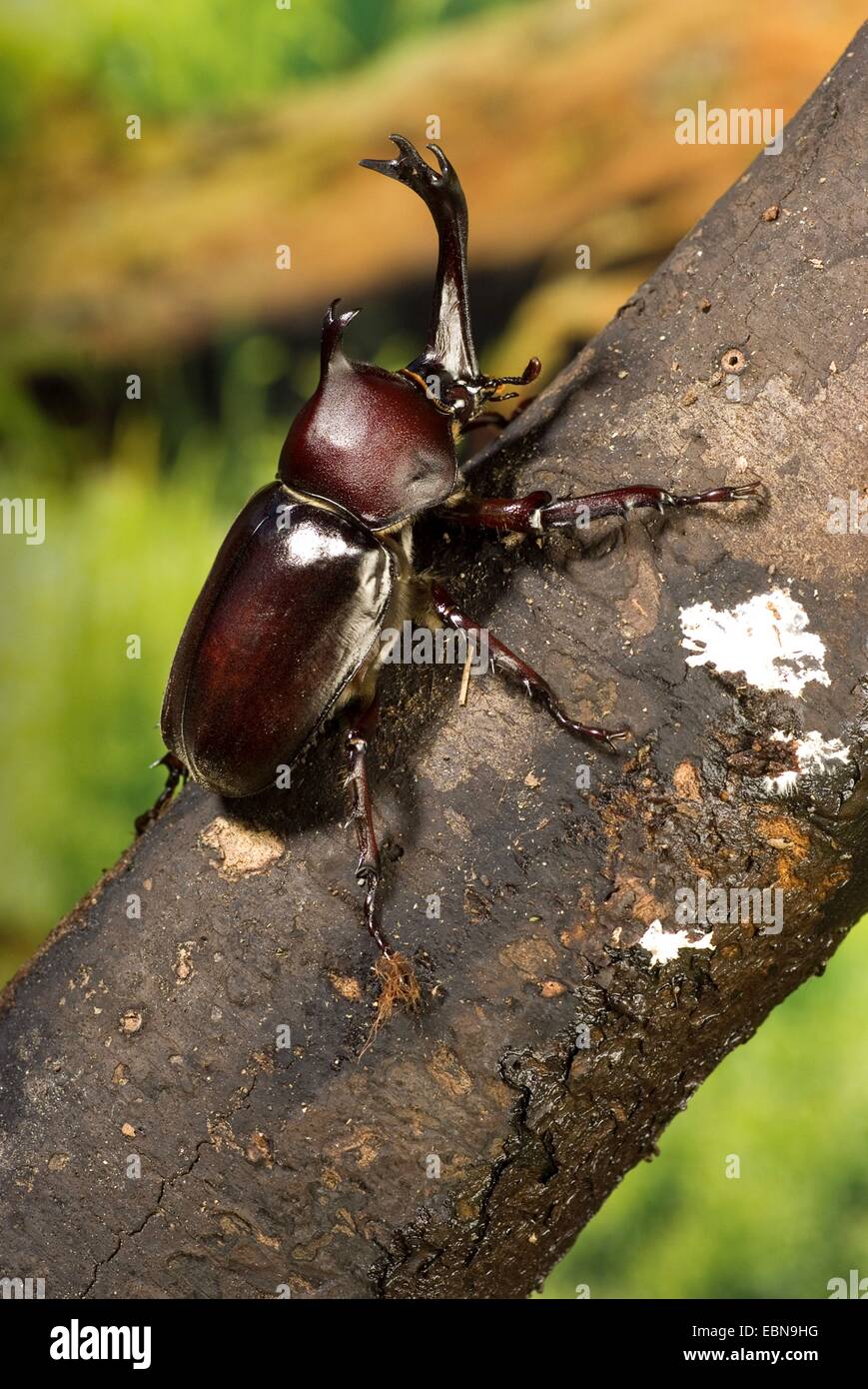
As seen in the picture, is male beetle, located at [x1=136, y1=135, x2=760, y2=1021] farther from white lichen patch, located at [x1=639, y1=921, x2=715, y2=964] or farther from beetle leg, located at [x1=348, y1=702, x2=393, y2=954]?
white lichen patch, located at [x1=639, y1=921, x2=715, y2=964]

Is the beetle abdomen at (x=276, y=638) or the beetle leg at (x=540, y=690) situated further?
the beetle abdomen at (x=276, y=638)

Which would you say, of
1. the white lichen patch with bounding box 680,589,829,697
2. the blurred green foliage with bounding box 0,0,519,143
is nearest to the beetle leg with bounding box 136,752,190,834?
the white lichen patch with bounding box 680,589,829,697

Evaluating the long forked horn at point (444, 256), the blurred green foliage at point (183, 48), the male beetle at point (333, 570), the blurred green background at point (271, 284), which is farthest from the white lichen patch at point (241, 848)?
the blurred green foliage at point (183, 48)

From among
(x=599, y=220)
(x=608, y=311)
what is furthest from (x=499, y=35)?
(x=608, y=311)

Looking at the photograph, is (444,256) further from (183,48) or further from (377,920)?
(183,48)

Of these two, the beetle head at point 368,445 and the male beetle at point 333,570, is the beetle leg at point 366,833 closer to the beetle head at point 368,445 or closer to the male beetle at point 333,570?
the male beetle at point 333,570

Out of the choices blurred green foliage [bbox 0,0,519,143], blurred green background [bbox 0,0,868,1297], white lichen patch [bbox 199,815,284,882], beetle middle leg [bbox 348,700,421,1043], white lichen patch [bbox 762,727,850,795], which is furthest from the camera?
blurred green foliage [bbox 0,0,519,143]
